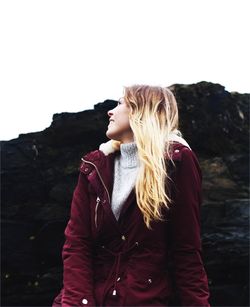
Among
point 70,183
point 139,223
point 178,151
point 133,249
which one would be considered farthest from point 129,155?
point 70,183

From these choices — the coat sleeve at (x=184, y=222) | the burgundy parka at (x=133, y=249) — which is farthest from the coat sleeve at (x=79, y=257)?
the coat sleeve at (x=184, y=222)

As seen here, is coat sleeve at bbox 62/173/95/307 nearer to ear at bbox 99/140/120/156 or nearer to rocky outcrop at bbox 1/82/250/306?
ear at bbox 99/140/120/156

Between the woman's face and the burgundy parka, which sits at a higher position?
the woman's face

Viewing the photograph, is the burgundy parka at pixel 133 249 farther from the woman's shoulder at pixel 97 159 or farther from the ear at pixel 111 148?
the ear at pixel 111 148

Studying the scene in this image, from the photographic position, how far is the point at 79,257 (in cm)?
285

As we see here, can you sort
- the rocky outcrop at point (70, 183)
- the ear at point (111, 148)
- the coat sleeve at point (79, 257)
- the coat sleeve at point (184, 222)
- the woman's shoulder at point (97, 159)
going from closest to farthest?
the coat sleeve at point (79, 257), the coat sleeve at point (184, 222), the woman's shoulder at point (97, 159), the ear at point (111, 148), the rocky outcrop at point (70, 183)

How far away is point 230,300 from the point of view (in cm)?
556

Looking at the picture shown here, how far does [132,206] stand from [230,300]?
3318 millimetres

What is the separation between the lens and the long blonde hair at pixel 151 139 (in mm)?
2789

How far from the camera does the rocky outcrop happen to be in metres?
5.73

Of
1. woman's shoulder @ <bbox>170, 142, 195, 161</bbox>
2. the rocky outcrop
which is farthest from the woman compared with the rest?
the rocky outcrop

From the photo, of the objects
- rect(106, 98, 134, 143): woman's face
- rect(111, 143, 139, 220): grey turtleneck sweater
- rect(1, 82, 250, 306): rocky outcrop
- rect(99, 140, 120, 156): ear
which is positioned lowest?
rect(1, 82, 250, 306): rocky outcrop

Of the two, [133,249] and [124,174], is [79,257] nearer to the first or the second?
[133,249]

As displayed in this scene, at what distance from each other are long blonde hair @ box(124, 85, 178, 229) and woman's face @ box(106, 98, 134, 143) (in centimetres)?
6
